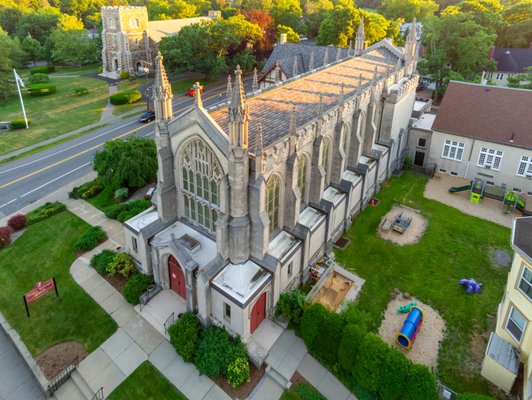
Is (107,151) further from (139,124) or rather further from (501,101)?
(501,101)

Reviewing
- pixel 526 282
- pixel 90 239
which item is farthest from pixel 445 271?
pixel 90 239

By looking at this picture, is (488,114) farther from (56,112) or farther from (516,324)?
(56,112)

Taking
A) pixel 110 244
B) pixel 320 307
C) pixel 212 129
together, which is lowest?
pixel 110 244

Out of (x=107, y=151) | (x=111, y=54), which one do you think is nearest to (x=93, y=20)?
(x=111, y=54)

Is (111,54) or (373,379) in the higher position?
(111,54)

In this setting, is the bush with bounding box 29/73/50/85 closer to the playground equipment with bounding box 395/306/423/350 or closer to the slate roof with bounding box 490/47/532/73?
the playground equipment with bounding box 395/306/423/350

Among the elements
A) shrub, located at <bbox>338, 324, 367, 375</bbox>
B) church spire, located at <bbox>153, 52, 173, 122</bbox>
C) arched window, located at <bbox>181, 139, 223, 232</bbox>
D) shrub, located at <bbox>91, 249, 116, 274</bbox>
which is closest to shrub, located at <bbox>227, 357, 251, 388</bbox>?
shrub, located at <bbox>338, 324, 367, 375</bbox>

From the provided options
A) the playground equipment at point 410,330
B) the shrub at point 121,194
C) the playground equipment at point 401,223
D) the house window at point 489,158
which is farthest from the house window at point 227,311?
the house window at point 489,158
